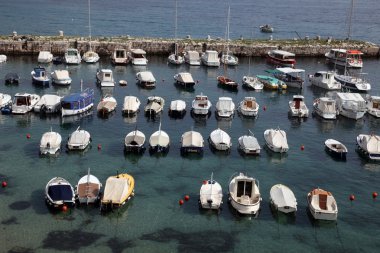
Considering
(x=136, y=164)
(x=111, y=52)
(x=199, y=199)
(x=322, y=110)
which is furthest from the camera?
(x=111, y=52)

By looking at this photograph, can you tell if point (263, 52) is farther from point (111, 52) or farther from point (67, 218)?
→ point (67, 218)

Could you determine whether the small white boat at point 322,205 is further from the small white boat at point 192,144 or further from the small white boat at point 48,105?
the small white boat at point 48,105

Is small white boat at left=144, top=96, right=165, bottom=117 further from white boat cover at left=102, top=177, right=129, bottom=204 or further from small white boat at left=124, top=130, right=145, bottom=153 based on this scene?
white boat cover at left=102, top=177, right=129, bottom=204

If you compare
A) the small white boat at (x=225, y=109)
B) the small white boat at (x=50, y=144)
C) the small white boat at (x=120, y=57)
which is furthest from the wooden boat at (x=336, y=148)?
the small white boat at (x=120, y=57)

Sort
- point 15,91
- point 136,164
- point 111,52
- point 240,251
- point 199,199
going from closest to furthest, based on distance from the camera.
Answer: point 240,251
point 199,199
point 136,164
point 15,91
point 111,52

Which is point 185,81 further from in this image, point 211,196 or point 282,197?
point 282,197

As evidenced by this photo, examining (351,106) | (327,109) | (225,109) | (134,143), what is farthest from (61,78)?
(351,106)

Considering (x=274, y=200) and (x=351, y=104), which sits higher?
(x=351, y=104)

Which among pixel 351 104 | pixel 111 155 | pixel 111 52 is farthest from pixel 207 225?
pixel 111 52

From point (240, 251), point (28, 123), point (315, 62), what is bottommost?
point (240, 251)
